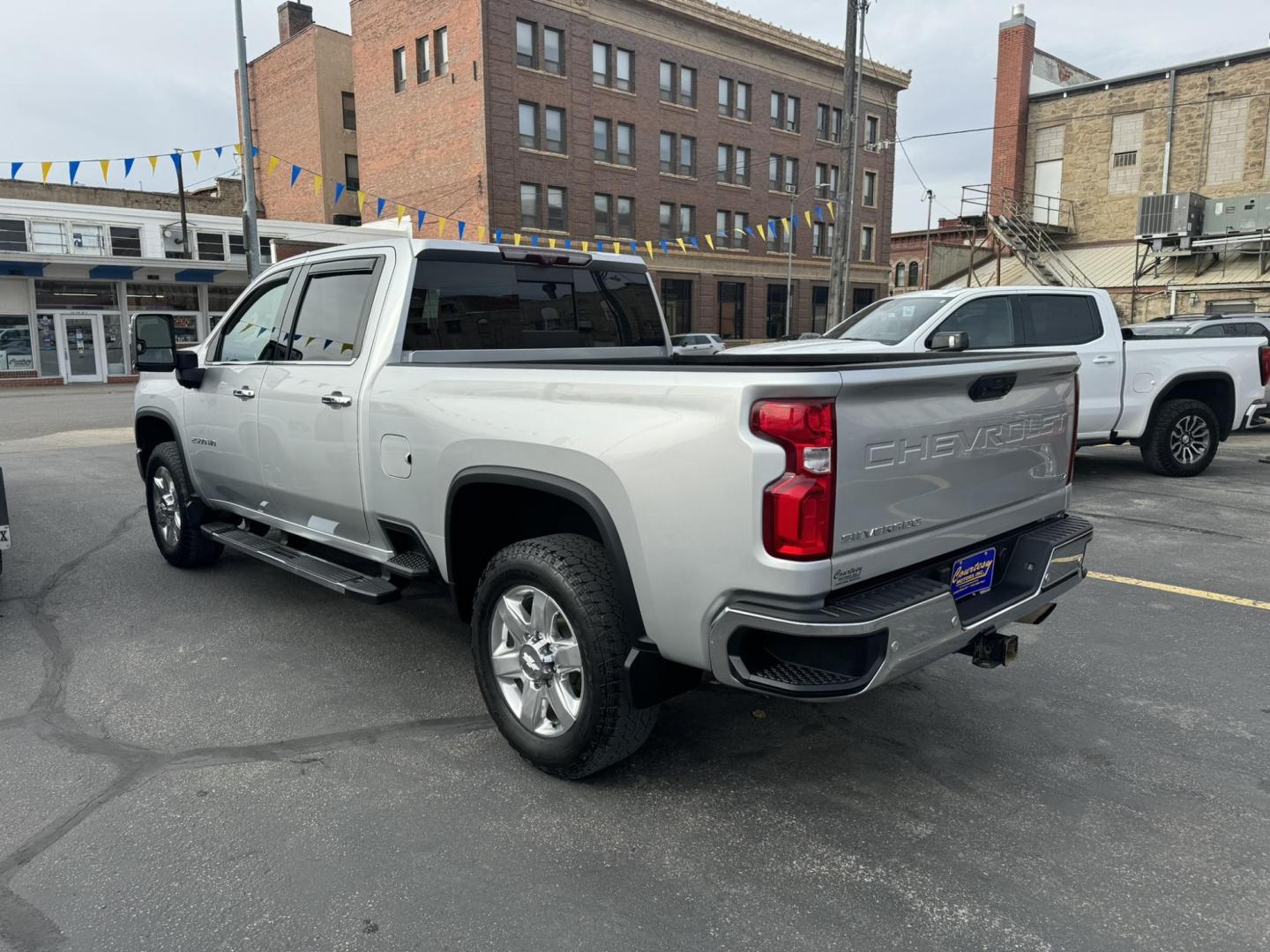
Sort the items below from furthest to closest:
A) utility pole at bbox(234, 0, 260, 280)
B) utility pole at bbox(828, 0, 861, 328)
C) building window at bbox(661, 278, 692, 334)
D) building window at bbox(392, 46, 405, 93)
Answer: building window at bbox(661, 278, 692, 334)
building window at bbox(392, 46, 405, 93)
utility pole at bbox(828, 0, 861, 328)
utility pole at bbox(234, 0, 260, 280)

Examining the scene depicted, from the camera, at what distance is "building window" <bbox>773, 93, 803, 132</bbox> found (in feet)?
142

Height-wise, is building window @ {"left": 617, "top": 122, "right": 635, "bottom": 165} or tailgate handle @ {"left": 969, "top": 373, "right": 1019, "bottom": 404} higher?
building window @ {"left": 617, "top": 122, "right": 635, "bottom": 165}

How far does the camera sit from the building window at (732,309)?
42.6m

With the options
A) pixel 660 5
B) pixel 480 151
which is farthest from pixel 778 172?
pixel 480 151

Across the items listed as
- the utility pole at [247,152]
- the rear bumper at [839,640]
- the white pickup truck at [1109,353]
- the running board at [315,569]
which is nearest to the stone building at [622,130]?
the utility pole at [247,152]

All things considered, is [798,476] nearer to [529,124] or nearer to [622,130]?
[529,124]

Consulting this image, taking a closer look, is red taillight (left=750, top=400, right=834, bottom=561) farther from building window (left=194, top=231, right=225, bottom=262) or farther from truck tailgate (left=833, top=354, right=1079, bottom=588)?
building window (left=194, top=231, right=225, bottom=262)

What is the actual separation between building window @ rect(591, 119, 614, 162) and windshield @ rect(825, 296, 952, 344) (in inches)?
1155

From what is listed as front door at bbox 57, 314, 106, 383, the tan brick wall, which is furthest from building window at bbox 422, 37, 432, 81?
the tan brick wall

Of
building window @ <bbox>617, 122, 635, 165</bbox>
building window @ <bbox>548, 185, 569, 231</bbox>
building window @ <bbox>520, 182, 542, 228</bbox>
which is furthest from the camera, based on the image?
building window @ <bbox>617, 122, 635, 165</bbox>

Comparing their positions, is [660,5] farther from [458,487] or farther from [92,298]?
[458,487]

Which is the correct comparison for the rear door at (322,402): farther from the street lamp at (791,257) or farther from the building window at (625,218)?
the street lamp at (791,257)

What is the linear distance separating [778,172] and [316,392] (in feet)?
140

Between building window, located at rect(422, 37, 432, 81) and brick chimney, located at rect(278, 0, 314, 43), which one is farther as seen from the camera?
brick chimney, located at rect(278, 0, 314, 43)
